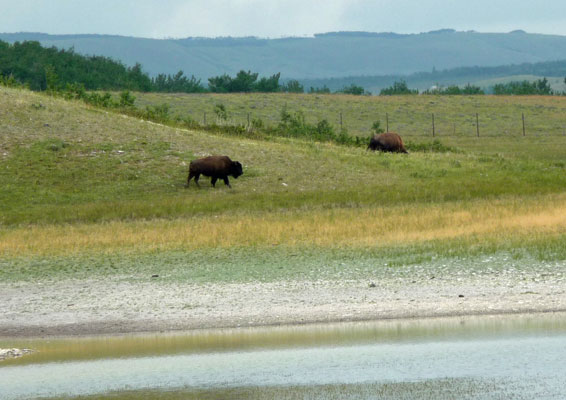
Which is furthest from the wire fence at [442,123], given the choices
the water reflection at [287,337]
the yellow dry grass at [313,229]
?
the water reflection at [287,337]

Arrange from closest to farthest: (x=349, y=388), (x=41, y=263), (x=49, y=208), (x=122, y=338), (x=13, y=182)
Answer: (x=349, y=388)
(x=122, y=338)
(x=41, y=263)
(x=49, y=208)
(x=13, y=182)

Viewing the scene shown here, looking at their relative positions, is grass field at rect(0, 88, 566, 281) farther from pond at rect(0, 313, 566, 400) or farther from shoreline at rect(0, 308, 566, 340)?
pond at rect(0, 313, 566, 400)

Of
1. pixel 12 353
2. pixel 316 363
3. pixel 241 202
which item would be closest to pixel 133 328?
pixel 12 353

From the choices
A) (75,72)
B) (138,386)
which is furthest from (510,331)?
(75,72)

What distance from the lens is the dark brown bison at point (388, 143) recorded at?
46.5m

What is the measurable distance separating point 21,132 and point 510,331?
102 feet

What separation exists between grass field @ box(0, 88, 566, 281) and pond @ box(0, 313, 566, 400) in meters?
4.87

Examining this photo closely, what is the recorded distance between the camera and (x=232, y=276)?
751 inches

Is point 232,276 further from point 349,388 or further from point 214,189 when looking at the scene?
point 214,189

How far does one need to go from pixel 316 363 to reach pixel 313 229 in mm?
13579

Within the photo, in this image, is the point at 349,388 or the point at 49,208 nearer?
the point at 349,388

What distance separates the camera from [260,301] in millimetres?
16453

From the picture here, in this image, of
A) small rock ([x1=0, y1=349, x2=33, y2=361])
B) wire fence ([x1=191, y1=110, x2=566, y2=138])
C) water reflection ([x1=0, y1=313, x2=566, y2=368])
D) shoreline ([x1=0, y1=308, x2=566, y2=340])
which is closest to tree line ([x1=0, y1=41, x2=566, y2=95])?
wire fence ([x1=191, y1=110, x2=566, y2=138])

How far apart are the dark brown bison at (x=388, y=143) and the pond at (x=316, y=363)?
106 feet
